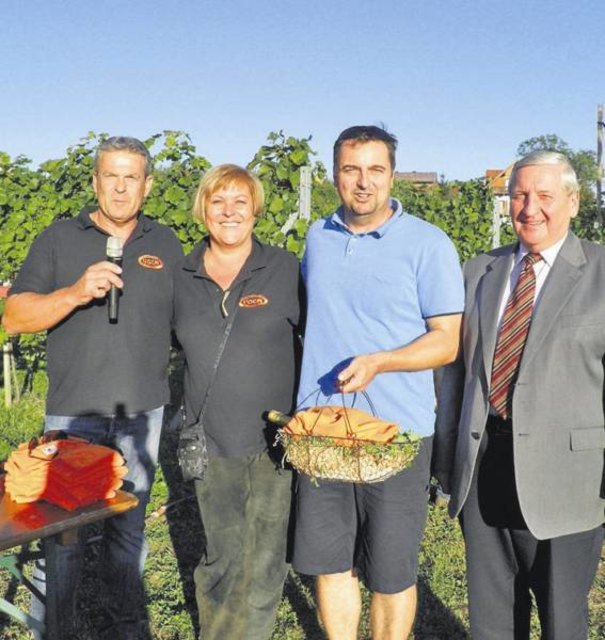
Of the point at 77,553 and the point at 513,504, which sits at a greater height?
the point at 513,504

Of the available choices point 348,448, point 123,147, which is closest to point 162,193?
point 123,147

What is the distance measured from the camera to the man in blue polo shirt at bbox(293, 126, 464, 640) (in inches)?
109

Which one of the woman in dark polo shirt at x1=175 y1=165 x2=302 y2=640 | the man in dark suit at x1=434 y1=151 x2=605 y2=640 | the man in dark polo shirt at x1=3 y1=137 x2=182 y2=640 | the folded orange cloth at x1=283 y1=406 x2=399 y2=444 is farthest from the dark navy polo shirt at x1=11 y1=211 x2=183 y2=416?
the man in dark suit at x1=434 y1=151 x2=605 y2=640

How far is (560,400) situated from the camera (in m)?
2.45

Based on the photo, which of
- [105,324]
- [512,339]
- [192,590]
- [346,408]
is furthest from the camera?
[192,590]

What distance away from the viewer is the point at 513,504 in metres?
2.61

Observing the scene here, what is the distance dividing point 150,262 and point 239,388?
0.73 meters

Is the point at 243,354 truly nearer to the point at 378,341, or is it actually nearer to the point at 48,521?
the point at 378,341

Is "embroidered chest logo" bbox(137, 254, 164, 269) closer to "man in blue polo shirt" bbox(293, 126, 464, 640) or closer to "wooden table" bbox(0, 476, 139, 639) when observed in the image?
"man in blue polo shirt" bbox(293, 126, 464, 640)

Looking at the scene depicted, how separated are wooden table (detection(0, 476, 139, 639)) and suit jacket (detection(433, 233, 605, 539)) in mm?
1319

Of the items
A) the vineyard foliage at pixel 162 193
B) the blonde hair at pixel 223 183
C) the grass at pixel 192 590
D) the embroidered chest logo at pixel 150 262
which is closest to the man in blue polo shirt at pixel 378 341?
the blonde hair at pixel 223 183

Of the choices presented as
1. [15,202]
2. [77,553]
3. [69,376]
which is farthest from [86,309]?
[15,202]

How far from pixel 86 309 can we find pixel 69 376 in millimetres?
305

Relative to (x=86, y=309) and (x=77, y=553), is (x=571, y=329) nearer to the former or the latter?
(x=86, y=309)
